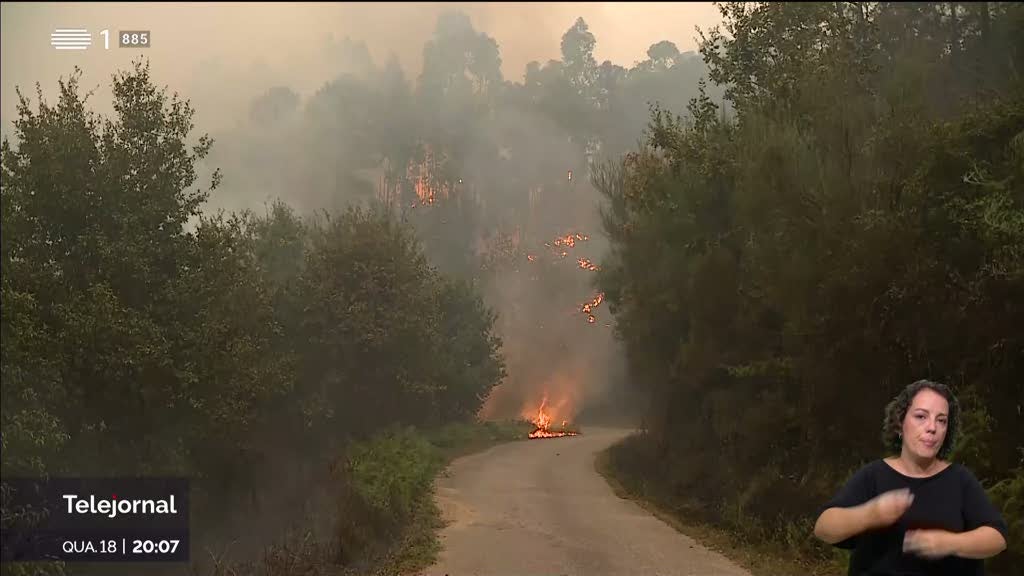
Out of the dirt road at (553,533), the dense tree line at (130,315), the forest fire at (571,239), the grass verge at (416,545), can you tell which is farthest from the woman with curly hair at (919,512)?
the forest fire at (571,239)

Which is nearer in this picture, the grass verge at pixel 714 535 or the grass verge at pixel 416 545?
the grass verge at pixel 714 535

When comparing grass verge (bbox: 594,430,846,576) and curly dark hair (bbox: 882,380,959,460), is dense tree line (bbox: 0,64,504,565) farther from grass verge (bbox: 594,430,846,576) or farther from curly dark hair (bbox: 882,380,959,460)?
curly dark hair (bbox: 882,380,959,460)

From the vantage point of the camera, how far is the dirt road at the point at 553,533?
1088cm

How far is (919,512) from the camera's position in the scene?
275 centimetres

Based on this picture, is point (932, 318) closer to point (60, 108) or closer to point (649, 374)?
point (649, 374)

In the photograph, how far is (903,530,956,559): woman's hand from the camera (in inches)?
105

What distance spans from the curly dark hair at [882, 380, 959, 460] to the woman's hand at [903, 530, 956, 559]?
36cm

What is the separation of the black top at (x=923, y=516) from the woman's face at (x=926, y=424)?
0.37ft

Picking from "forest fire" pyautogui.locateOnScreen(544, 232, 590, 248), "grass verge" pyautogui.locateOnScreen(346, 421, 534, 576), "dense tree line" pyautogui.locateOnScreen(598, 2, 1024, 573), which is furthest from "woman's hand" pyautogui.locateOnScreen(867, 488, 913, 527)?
"forest fire" pyautogui.locateOnScreen(544, 232, 590, 248)

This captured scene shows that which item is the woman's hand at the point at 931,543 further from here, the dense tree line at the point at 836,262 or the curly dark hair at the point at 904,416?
the dense tree line at the point at 836,262

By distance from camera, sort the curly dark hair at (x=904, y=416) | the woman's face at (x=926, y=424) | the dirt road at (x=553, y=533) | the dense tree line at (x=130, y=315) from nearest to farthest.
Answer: the woman's face at (x=926, y=424), the curly dark hair at (x=904, y=416), the dirt road at (x=553, y=533), the dense tree line at (x=130, y=315)

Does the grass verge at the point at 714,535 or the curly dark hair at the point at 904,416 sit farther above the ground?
the curly dark hair at the point at 904,416

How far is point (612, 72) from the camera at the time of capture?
81.2 m

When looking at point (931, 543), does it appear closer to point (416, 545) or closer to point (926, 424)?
point (926, 424)
